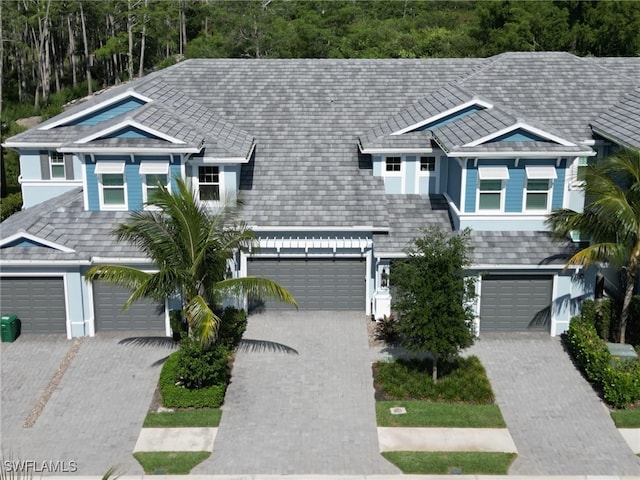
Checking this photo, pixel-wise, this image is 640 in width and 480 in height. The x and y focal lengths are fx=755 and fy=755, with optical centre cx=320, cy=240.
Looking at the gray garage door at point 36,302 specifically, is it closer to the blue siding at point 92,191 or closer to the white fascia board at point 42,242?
the white fascia board at point 42,242

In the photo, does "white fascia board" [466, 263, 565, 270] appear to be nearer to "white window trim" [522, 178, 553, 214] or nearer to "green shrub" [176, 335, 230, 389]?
"white window trim" [522, 178, 553, 214]

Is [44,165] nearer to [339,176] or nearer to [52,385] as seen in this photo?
[52,385]

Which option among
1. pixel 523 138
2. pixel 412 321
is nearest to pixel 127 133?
pixel 412 321

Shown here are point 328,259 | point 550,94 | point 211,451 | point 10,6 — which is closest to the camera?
point 211,451

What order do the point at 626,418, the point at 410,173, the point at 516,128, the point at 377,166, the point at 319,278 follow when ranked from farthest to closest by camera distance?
1. the point at 377,166
2. the point at 410,173
3. the point at 319,278
4. the point at 516,128
5. the point at 626,418

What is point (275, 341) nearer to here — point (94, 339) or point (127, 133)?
point (94, 339)

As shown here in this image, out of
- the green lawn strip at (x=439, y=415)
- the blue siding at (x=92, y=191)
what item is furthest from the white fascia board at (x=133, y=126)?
the green lawn strip at (x=439, y=415)

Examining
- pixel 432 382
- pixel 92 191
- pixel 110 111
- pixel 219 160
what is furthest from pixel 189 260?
pixel 110 111
